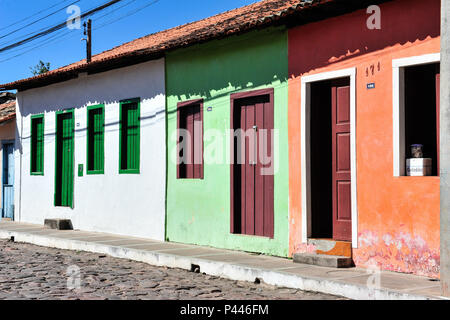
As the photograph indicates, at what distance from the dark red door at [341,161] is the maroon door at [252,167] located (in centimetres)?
126

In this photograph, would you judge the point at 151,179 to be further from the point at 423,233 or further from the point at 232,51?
the point at 423,233

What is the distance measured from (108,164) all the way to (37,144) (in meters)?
3.93

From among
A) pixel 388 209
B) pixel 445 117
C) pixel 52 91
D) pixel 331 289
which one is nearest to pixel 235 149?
pixel 388 209

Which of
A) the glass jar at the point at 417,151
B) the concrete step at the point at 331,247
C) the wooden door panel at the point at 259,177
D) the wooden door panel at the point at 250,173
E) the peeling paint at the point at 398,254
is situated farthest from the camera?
the wooden door panel at the point at 250,173

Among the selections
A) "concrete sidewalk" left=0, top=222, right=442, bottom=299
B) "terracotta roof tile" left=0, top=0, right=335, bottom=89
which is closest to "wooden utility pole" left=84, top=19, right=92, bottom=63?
"terracotta roof tile" left=0, top=0, right=335, bottom=89

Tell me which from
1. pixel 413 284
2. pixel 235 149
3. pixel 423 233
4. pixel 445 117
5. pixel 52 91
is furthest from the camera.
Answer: pixel 52 91

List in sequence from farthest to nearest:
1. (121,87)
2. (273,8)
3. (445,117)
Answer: (121,87), (273,8), (445,117)

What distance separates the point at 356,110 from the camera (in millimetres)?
8648

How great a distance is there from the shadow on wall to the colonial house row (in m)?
0.02

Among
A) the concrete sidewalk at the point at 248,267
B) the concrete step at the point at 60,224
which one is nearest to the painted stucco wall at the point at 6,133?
the concrete step at the point at 60,224

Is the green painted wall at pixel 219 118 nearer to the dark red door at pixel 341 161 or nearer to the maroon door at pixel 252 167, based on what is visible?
the maroon door at pixel 252 167

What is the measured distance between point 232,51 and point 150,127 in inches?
112

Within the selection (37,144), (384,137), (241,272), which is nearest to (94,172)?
(37,144)

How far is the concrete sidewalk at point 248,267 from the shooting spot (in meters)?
6.78
